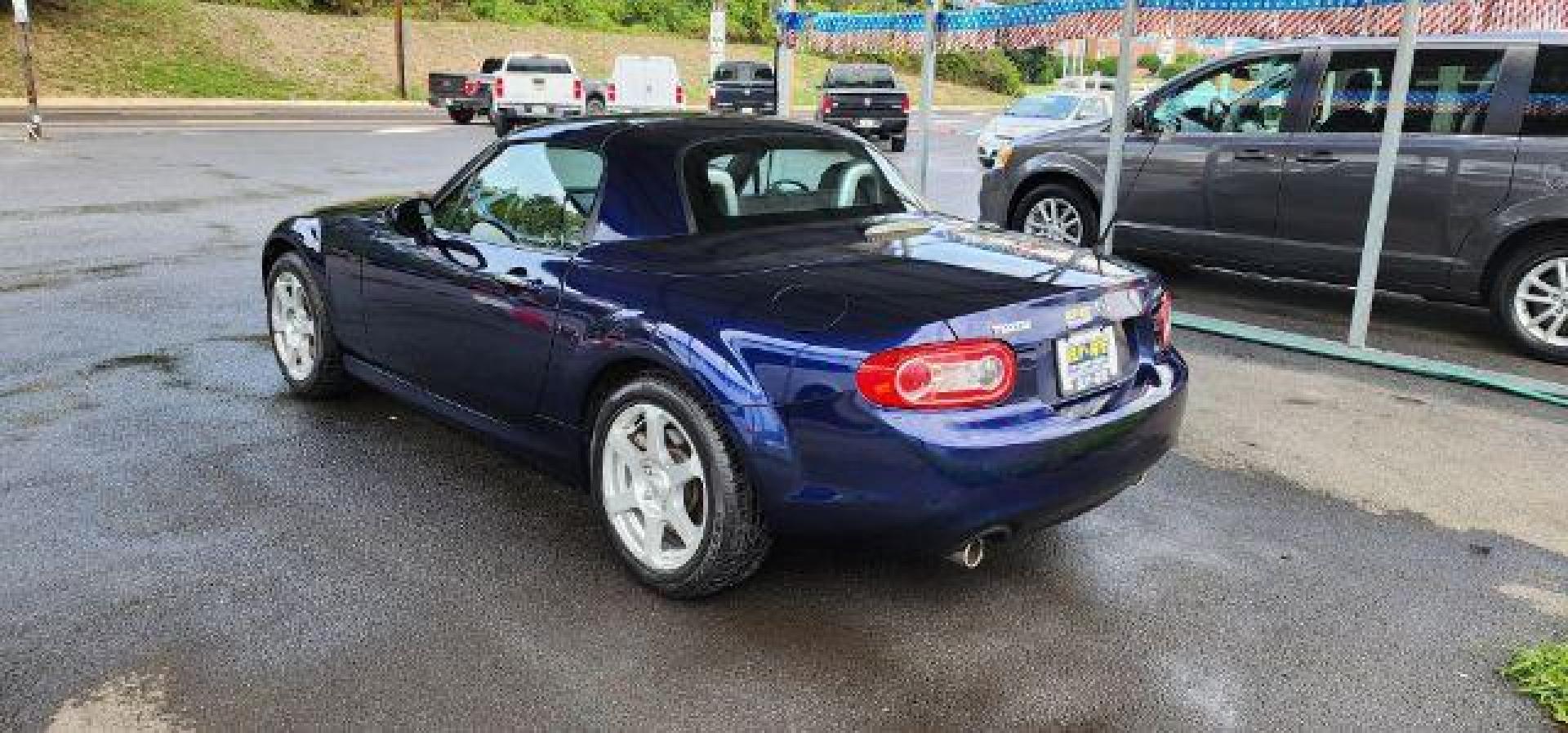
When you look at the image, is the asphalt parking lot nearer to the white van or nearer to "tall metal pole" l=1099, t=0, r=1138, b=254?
"tall metal pole" l=1099, t=0, r=1138, b=254

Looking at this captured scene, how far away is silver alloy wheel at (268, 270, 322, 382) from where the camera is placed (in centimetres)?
546

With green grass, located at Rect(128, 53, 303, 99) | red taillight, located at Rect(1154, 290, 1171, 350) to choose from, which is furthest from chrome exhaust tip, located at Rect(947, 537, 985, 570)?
green grass, located at Rect(128, 53, 303, 99)

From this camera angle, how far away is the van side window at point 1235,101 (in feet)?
25.5

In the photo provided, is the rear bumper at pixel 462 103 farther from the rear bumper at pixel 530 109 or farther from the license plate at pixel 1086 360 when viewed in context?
the license plate at pixel 1086 360

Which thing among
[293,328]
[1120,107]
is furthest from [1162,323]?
[1120,107]

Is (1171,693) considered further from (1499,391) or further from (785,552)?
(1499,391)

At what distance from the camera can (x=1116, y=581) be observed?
3840mm

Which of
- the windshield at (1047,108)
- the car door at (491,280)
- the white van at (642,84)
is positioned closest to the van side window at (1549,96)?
the car door at (491,280)

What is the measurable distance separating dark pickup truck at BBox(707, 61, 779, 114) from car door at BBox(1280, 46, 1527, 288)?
73.2ft

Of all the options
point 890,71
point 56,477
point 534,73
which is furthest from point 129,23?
point 56,477

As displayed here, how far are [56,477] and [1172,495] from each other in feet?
14.0

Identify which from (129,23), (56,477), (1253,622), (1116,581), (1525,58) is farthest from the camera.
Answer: (129,23)

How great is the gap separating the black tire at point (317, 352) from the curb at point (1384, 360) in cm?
497

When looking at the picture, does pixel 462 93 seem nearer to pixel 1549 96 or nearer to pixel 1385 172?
pixel 1385 172
